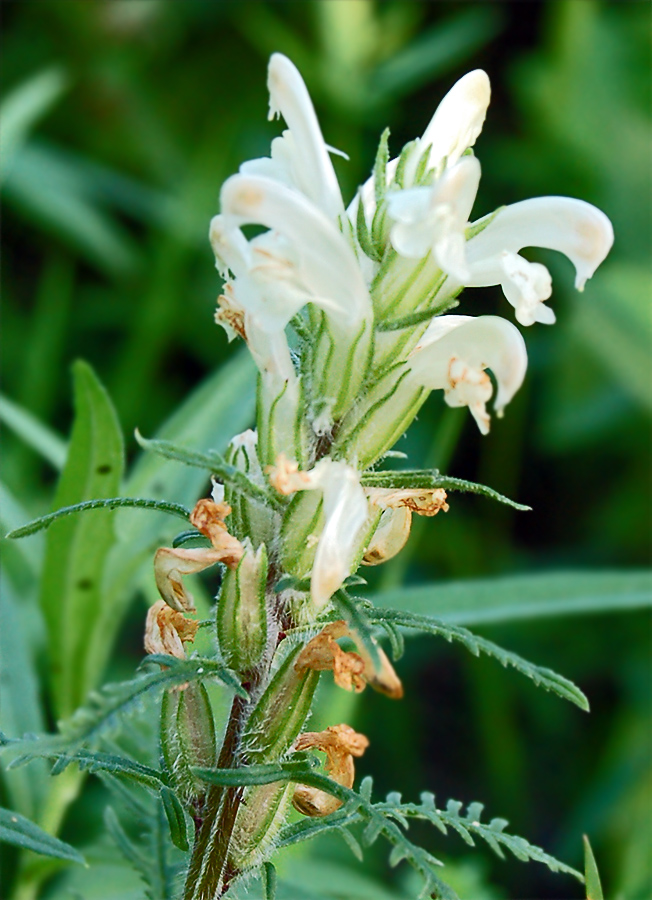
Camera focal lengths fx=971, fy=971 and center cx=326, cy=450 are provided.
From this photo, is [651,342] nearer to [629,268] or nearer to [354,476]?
[629,268]

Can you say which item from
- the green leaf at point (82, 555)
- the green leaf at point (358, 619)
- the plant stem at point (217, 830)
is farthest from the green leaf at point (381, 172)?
the green leaf at point (82, 555)

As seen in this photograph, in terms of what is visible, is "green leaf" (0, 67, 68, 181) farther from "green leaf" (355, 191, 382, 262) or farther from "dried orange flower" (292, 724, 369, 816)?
"dried orange flower" (292, 724, 369, 816)

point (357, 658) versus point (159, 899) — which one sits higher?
point (357, 658)

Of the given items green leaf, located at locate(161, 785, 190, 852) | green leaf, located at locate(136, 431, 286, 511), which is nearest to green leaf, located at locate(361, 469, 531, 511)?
green leaf, located at locate(136, 431, 286, 511)

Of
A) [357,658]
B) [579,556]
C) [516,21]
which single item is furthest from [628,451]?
[357,658]

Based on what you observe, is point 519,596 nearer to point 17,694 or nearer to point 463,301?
point 17,694

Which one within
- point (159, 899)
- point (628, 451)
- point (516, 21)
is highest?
point (516, 21)
